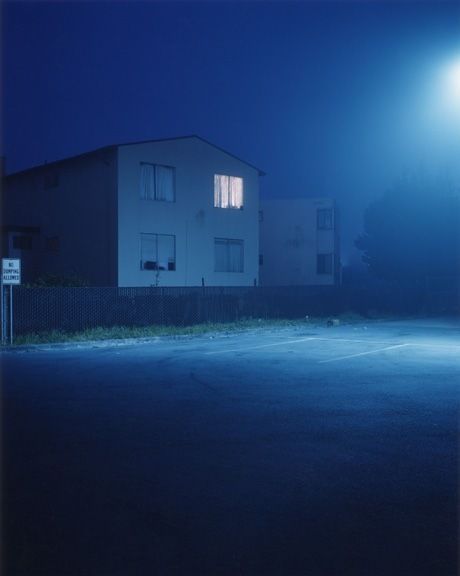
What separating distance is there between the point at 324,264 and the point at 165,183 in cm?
2054

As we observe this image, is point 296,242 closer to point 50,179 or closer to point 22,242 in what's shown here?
point 50,179

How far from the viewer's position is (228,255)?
31531 mm

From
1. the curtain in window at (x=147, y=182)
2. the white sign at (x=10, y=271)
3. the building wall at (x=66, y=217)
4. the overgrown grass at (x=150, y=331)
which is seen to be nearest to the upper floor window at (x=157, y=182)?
the curtain in window at (x=147, y=182)

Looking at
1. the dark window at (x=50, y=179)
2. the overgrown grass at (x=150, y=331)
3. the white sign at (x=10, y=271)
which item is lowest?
the overgrown grass at (x=150, y=331)

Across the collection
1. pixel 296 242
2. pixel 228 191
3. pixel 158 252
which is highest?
pixel 228 191

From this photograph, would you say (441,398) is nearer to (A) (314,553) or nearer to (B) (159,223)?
(A) (314,553)

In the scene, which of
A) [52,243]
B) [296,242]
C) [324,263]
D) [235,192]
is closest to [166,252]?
[235,192]

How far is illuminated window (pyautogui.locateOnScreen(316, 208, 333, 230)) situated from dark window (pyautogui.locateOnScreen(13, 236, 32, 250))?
22352 millimetres

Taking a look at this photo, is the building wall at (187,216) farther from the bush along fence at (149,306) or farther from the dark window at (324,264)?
the dark window at (324,264)

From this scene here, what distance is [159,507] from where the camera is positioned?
5199 mm

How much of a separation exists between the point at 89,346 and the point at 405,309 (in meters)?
25.5

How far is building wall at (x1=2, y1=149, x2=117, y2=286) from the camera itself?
28.1 meters

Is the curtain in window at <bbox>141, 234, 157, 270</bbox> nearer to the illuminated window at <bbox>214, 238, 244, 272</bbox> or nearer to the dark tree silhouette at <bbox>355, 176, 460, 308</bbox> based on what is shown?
the illuminated window at <bbox>214, 238, 244, 272</bbox>

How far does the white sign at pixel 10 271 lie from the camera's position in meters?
18.0
